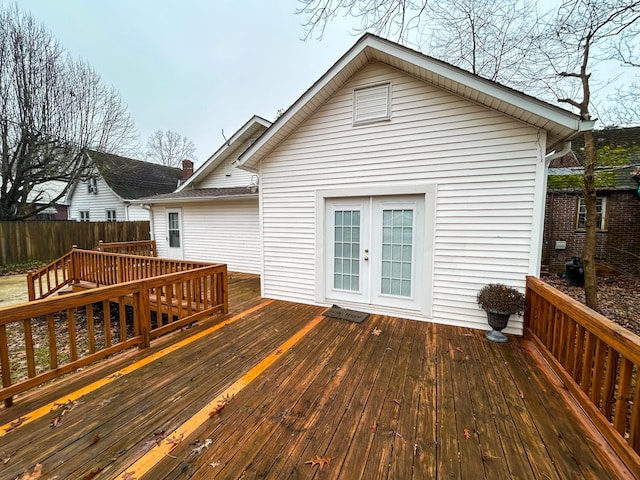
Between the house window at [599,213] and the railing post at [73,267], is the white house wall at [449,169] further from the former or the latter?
the house window at [599,213]

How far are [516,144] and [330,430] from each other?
4.28 m

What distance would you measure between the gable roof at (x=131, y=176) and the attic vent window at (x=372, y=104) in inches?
540

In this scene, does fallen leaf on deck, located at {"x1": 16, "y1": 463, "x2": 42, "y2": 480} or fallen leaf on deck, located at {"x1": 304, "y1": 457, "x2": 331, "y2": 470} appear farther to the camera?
fallen leaf on deck, located at {"x1": 304, "y1": 457, "x2": 331, "y2": 470}

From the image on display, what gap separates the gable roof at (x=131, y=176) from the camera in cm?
1334

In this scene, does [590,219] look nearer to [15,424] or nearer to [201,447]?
[201,447]

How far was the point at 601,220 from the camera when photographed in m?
9.61

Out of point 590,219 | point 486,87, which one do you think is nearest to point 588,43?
point 590,219

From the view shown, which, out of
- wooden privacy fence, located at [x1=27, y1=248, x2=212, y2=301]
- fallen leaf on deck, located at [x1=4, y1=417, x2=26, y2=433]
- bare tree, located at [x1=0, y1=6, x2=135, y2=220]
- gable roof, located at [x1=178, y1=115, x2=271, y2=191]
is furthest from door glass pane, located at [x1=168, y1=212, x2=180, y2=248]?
fallen leaf on deck, located at [x1=4, y1=417, x2=26, y2=433]

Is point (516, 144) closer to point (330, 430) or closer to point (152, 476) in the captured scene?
point (330, 430)

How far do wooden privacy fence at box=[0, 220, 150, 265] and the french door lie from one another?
→ 12.5 meters

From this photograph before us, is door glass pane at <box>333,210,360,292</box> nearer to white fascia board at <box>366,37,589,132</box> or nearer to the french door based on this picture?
the french door

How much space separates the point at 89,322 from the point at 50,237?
11959 millimetres

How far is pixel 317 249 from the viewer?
5180 mm

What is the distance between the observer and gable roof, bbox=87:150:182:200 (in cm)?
1334
